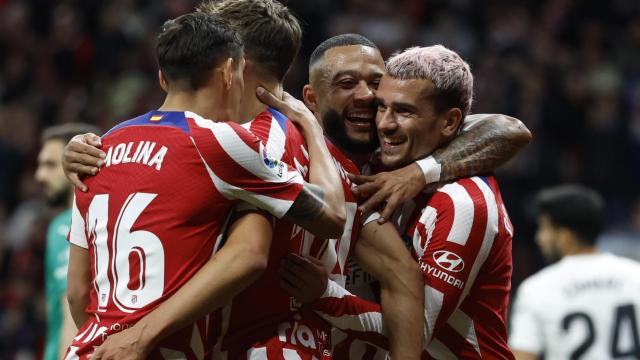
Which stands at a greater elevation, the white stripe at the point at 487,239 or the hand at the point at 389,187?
the hand at the point at 389,187

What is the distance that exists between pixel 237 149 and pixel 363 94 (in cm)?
101

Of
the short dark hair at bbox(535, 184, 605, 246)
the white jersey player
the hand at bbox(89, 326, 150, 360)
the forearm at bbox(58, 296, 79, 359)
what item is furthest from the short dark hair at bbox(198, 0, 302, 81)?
the short dark hair at bbox(535, 184, 605, 246)

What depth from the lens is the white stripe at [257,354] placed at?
3.66m

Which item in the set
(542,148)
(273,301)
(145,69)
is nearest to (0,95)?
(145,69)

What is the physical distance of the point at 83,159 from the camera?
363 centimetres

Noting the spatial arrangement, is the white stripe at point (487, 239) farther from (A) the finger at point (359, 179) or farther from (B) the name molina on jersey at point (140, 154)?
(B) the name molina on jersey at point (140, 154)

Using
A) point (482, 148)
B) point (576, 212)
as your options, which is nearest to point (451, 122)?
point (482, 148)

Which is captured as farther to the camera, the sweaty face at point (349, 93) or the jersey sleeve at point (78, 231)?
the sweaty face at point (349, 93)

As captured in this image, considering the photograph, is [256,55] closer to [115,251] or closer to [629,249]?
[115,251]

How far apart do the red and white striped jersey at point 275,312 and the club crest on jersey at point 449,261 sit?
50 centimetres

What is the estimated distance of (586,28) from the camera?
12.4 meters

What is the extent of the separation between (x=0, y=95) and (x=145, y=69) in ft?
5.53

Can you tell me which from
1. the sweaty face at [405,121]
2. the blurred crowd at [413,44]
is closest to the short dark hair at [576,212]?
the sweaty face at [405,121]

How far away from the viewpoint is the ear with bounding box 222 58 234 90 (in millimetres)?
3604
